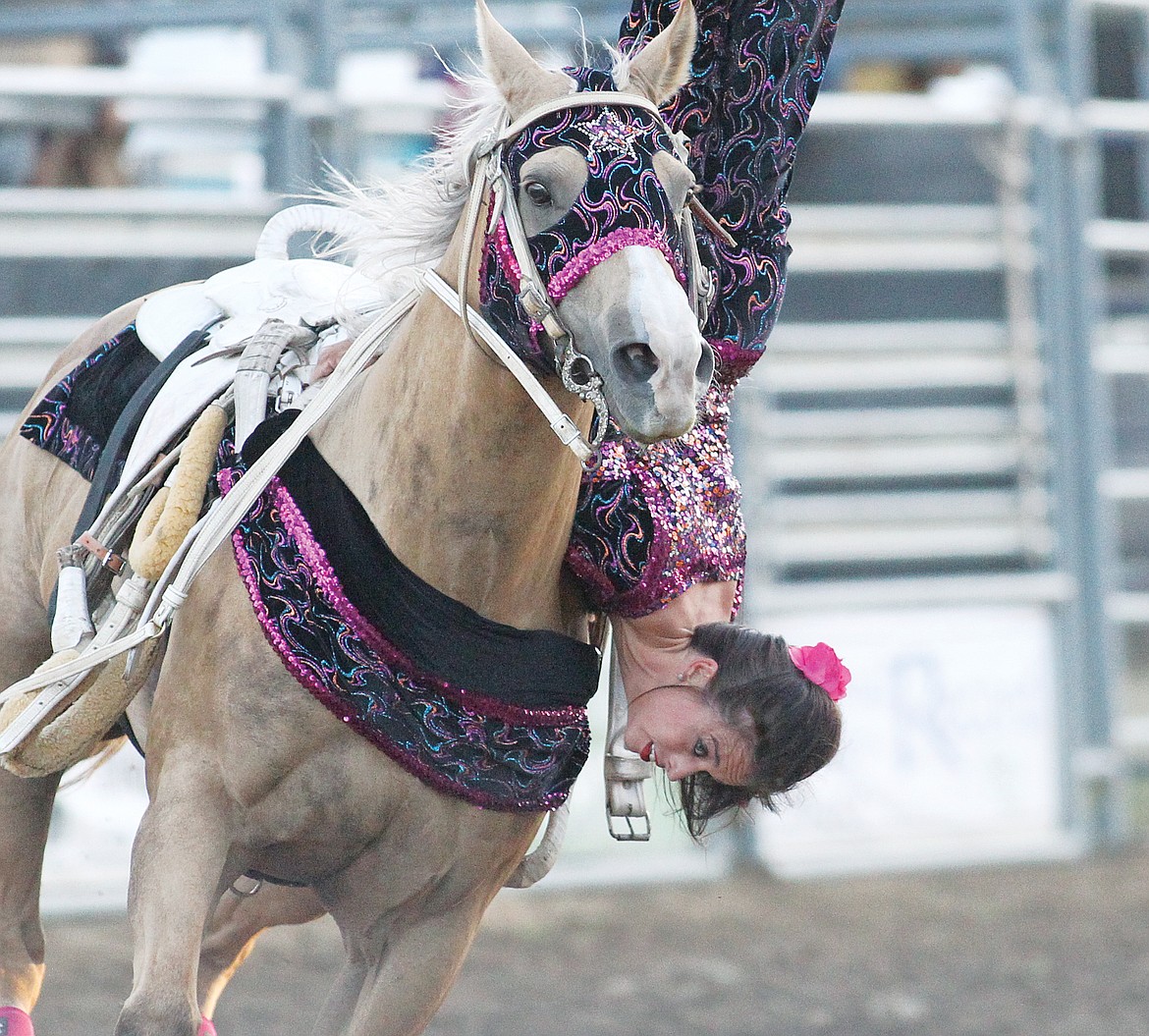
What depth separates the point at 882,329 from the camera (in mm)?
6531

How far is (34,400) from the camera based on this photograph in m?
3.06

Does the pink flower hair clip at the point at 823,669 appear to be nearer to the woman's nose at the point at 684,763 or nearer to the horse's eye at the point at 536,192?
the woman's nose at the point at 684,763

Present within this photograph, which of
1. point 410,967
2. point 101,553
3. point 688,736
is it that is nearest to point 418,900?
point 410,967

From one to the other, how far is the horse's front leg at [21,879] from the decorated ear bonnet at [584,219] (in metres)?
1.22

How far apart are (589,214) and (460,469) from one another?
0.41 meters

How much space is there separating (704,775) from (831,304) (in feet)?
13.8

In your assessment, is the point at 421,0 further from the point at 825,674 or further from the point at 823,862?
the point at 825,674

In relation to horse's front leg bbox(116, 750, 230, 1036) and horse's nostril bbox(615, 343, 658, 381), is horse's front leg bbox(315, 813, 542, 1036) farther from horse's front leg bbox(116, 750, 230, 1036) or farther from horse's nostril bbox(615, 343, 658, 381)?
horse's nostril bbox(615, 343, 658, 381)

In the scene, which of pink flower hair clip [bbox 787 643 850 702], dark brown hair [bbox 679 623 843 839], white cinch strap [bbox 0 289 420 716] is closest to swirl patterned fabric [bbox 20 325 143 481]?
white cinch strap [bbox 0 289 420 716]

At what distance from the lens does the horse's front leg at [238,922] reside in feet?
10.1

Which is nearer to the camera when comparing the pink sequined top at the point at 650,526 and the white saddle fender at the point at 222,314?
the pink sequined top at the point at 650,526

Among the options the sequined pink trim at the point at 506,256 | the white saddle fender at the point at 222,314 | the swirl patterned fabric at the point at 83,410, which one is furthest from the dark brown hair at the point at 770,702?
the swirl patterned fabric at the point at 83,410

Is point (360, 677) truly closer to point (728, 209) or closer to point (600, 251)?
point (600, 251)

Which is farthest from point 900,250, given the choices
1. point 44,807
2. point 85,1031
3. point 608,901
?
point 44,807
